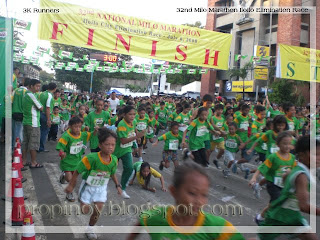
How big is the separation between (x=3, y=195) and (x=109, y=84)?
46376 mm

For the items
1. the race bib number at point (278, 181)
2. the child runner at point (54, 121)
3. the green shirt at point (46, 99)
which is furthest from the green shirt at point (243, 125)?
the child runner at point (54, 121)

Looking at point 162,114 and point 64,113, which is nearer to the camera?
point 64,113

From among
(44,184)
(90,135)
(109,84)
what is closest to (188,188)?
(90,135)

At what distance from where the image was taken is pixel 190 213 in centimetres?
189

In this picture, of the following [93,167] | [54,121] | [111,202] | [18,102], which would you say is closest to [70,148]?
[111,202]

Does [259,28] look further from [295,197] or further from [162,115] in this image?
[295,197]

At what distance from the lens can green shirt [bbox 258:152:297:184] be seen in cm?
397

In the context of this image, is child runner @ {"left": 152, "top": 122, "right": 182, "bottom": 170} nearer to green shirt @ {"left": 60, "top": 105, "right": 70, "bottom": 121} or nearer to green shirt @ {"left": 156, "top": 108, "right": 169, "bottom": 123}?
green shirt @ {"left": 60, "top": 105, "right": 70, "bottom": 121}

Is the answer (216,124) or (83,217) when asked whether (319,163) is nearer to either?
(83,217)

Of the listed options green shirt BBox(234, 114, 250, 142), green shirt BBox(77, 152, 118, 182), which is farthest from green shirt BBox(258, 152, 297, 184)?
green shirt BBox(234, 114, 250, 142)

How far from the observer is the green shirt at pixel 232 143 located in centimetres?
751

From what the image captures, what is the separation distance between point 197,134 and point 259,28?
24911mm

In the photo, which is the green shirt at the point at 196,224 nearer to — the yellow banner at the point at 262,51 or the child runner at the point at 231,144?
the child runner at the point at 231,144

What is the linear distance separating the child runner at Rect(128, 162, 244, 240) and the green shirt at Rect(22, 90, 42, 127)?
5.77 m
